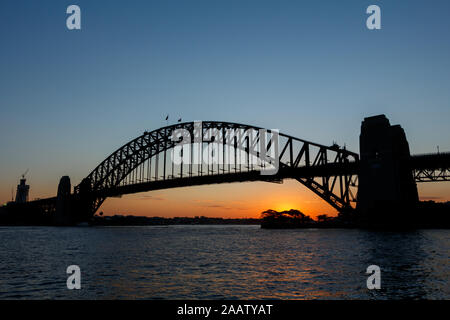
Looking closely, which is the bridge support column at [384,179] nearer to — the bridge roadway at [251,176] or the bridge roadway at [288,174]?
the bridge roadway at [288,174]

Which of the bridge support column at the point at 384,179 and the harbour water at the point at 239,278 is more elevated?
the bridge support column at the point at 384,179

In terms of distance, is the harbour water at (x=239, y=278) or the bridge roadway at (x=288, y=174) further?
the bridge roadway at (x=288, y=174)

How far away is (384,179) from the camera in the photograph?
1817 inches

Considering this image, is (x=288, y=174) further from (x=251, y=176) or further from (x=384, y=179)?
(x=384, y=179)

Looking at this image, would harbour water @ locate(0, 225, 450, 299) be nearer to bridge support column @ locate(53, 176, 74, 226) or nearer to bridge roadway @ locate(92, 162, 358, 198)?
bridge roadway @ locate(92, 162, 358, 198)

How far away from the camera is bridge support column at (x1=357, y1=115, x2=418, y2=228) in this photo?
4531 cm

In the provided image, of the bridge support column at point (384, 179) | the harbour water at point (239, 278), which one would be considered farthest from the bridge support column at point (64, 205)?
the harbour water at point (239, 278)

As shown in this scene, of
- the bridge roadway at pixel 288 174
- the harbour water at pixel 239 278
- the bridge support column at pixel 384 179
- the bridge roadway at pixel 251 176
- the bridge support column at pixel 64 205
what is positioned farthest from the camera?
the bridge support column at pixel 64 205

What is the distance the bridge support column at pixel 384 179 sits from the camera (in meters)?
45.3

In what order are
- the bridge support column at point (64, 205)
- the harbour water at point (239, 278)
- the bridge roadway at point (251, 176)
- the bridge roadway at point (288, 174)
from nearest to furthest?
the harbour water at point (239, 278) < the bridge roadway at point (288, 174) < the bridge roadway at point (251, 176) < the bridge support column at point (64, 205)

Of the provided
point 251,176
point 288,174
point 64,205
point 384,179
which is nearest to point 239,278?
point 384,179

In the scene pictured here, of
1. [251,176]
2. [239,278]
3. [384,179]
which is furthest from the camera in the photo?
[251,176]
